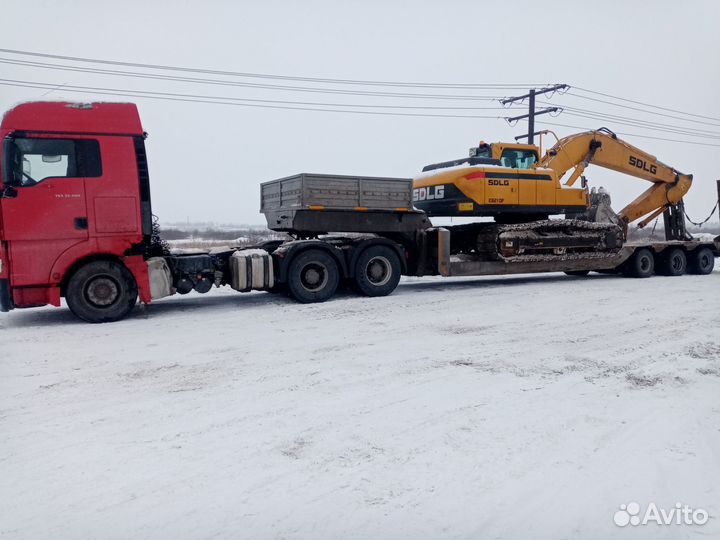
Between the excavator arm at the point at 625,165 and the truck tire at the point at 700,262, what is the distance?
172cm

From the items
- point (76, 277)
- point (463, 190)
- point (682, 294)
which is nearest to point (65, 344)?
point (76, 277)

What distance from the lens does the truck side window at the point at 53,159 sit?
25.3 feet

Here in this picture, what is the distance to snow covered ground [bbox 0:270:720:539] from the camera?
9.18 feet

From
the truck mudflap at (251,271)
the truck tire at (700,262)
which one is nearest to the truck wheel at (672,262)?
the truck tire at (700,262)

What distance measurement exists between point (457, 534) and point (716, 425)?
2508mm

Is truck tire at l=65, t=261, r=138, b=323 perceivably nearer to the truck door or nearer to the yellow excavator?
the truck door

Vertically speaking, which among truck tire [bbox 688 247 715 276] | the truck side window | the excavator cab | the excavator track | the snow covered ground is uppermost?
the excavator cab

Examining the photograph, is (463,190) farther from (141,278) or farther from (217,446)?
(217,446)

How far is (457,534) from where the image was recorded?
2633mm

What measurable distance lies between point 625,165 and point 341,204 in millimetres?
10125

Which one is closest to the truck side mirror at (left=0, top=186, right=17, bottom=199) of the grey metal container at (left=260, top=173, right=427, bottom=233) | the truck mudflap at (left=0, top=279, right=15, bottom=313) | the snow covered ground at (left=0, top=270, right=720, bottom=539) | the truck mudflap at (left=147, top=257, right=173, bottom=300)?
the truck mudflap at (left=0, top=279, right=15, bottom=313)

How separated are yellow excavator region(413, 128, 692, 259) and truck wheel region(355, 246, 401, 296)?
2.24 meters

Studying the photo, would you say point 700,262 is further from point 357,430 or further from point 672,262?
point 357,430

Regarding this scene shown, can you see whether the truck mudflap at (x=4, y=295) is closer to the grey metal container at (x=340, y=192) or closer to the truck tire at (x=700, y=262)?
the grey metal container at (x=340, y=192)
